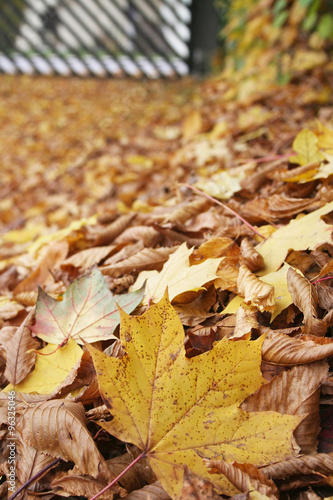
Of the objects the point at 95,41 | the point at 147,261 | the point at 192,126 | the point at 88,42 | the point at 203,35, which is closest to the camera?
the point at 147,261

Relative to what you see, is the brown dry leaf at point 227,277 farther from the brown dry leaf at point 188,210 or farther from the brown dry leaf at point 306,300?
the brown dry leaf at point 188,210

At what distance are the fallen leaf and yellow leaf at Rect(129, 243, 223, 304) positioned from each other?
0.18 ft

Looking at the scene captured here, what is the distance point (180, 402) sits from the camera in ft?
1.99

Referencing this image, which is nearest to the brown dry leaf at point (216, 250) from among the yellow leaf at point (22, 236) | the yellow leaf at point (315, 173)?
the yellow leaf at point (315, 173)

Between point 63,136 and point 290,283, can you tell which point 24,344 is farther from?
point 63,136

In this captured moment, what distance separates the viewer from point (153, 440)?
0.58m

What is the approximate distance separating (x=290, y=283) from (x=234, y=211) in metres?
0.39

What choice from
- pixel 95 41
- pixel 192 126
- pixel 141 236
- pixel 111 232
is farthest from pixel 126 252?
pixel 95 41

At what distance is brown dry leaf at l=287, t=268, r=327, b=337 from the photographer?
681 millimetres

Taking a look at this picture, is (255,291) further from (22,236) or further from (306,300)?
(22,236)

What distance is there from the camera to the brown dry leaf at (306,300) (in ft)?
2.24

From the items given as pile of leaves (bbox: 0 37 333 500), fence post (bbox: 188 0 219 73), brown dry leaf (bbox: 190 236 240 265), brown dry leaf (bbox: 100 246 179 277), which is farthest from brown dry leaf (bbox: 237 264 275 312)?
fence post (bbox: 188 0 219 73)

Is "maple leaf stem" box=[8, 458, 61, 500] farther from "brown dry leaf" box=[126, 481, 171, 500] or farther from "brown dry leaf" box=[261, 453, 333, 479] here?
"brown dry leaf" box=[261, 453, 333, 479]

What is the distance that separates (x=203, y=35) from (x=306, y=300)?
5032 mm
